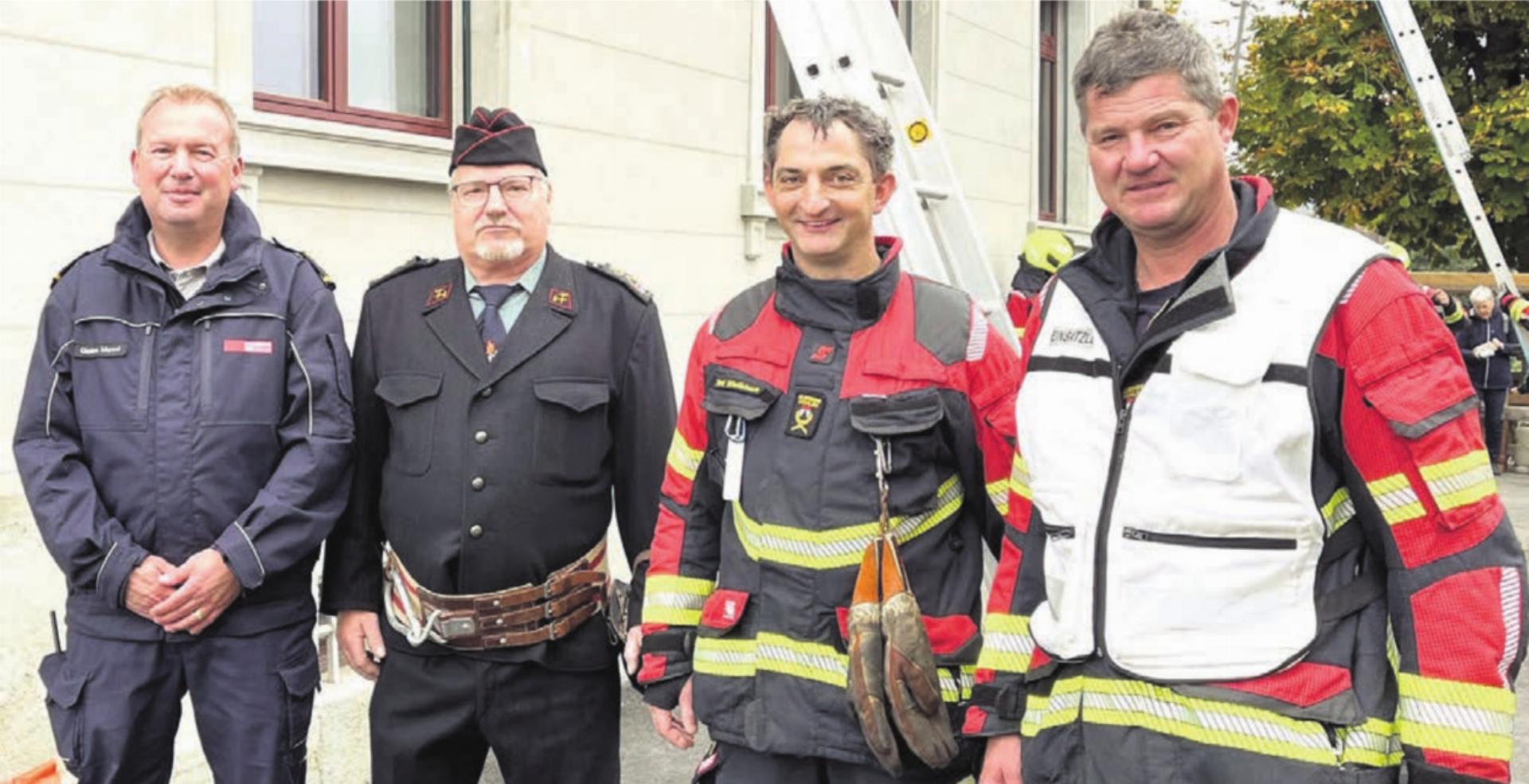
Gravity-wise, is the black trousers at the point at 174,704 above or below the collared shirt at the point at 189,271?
Result: below

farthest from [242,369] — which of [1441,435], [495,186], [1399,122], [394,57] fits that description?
[1399,122]

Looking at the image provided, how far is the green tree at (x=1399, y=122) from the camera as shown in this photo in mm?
20297

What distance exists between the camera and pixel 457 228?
3418 millimetres

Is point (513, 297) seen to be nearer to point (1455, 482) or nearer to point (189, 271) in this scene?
point (189, 271)

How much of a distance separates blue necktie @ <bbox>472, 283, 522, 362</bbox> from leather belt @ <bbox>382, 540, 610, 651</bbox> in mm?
550

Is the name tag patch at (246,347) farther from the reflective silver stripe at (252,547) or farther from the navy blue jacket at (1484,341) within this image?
the navy blue jacket at (1484,341)

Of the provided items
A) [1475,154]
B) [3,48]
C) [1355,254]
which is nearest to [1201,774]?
[1355,254]

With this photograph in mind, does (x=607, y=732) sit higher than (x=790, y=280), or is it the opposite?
(x=790, y=280)

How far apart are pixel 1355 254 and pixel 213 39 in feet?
15.3

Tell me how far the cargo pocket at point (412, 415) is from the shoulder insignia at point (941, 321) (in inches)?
46.2

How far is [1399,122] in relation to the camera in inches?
818

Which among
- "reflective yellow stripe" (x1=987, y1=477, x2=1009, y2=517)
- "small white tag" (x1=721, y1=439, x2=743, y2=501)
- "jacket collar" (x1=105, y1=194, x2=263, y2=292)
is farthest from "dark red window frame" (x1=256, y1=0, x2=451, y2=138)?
"reflective yellow stripe" (x1=987, y1=477, x2=1009, y2=517)

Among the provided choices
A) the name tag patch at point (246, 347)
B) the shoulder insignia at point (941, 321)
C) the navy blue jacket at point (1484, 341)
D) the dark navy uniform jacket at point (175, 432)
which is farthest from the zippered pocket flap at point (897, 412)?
the navy blue jacket at point (1484, 341)

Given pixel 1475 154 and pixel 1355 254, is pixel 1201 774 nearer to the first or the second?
pixel 1355 254
